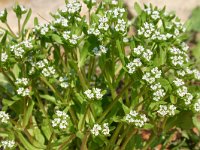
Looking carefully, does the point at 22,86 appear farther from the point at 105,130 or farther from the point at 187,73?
the point at 187,73

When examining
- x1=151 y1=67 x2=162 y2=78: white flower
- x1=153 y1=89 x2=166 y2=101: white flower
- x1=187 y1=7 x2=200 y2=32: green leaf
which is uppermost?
x1=187 y1=7 x2=200 y2=32: green leaf

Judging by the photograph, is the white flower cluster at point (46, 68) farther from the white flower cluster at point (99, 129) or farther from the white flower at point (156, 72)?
the white flower at point (156, 72)

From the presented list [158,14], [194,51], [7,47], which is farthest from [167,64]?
[194,51]

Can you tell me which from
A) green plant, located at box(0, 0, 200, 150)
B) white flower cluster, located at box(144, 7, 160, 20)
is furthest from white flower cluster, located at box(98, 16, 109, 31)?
white flower cluster, located at box(144, 7, 160, 20)

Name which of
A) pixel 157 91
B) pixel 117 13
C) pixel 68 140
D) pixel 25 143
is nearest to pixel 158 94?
pixel 157 91

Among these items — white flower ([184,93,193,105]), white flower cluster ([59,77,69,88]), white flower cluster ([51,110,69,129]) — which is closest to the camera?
white flower cluster ([51,110,69,129])

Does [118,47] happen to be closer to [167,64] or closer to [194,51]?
[167,64]

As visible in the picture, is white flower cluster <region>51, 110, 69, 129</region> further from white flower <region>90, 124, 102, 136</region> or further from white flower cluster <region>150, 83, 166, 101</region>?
white flower cluster <region>150, 83, 166, 101</region>
